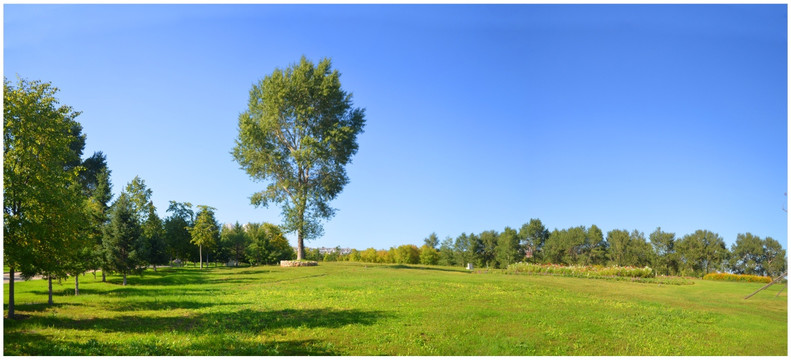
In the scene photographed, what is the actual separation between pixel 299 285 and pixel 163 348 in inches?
370

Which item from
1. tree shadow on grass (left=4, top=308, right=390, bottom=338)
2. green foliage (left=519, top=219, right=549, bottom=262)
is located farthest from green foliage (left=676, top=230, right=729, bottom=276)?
tree shadow on grass (left=4, top=308, right=390, bottom=338)

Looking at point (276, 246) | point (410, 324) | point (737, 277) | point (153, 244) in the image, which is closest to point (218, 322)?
point (410, 324)

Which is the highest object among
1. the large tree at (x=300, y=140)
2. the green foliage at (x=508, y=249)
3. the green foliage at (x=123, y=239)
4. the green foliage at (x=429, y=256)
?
the large tree at (x=300, y=140)

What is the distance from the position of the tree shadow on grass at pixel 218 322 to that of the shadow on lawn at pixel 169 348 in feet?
3.01

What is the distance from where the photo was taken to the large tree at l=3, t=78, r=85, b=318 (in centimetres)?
1005

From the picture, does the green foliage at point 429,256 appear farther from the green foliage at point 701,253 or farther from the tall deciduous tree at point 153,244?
the tall deciduous tree at point 153,244

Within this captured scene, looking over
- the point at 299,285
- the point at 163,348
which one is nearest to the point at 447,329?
the point at 163,348

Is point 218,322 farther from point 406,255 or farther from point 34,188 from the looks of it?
point 406,255

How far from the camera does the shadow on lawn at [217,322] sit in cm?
898

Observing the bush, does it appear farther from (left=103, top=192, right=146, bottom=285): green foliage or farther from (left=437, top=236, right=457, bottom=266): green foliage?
(left=103, top=192, right=146, bottom=285): green foliage

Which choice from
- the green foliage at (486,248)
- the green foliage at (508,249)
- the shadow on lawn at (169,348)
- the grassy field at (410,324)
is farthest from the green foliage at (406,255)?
the shadow on lawn at (169,348)

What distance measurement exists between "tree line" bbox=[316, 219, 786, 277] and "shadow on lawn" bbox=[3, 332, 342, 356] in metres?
25.0

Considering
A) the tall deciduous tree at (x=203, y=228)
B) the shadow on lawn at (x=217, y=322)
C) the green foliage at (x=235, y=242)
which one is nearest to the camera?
the shadow on lawn at (x=217, y=322)

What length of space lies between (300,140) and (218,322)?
837 inches
